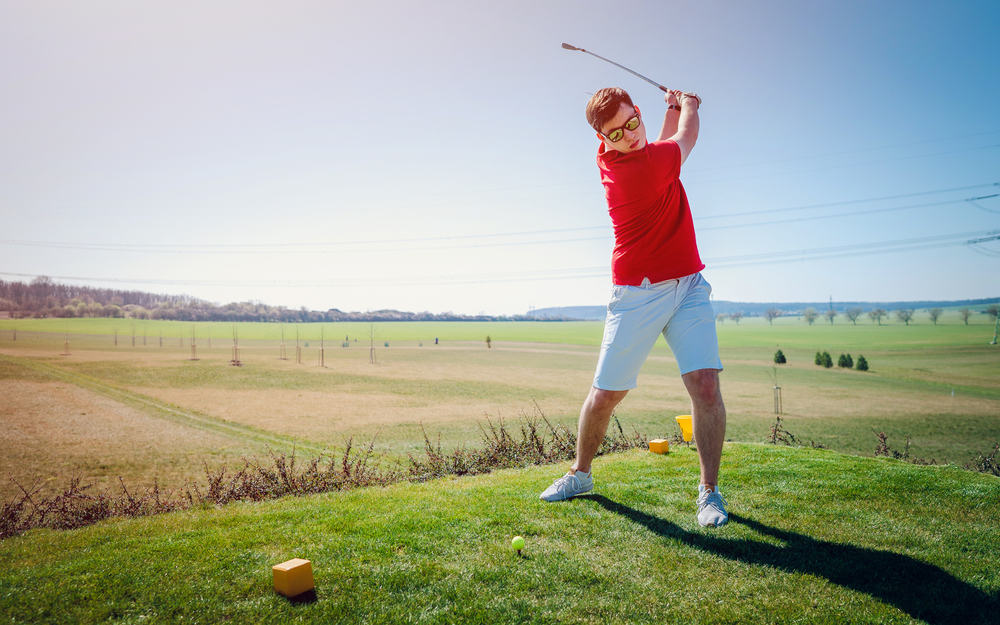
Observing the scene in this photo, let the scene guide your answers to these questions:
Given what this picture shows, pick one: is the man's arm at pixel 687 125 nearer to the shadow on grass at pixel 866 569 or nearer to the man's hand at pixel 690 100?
the man's hand at pixel 690 100

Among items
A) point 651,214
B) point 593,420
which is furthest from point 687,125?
point 593,420

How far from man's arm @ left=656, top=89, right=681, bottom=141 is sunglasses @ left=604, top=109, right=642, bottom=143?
0.42 metres

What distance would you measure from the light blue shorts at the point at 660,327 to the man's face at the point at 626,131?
0.84m

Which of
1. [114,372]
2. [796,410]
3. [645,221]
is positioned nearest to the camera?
[645,221]

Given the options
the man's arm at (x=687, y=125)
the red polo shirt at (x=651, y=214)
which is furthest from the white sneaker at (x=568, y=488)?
the man's arm at (x=687, y=125)

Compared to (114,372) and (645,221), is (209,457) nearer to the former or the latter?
(645,221)

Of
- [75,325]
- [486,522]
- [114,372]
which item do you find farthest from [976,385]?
[75,325]

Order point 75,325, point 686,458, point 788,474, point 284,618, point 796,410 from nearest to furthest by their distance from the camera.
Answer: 1. point 284,618
2. point 788,474
3. point 686,458
4. point 796,410
5. point 75,325

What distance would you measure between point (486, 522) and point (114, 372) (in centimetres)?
3321

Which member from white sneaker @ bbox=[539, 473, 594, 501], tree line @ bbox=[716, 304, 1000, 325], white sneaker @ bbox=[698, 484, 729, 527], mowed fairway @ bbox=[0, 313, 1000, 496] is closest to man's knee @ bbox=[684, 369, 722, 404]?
white sneaker @ bbox=[698, 484, 729, 527]

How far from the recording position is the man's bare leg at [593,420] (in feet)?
11.1

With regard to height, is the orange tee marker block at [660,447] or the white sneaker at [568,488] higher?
the white sneaker at [568,488]

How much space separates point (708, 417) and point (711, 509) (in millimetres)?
519

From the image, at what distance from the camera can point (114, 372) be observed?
28828 millimetres
